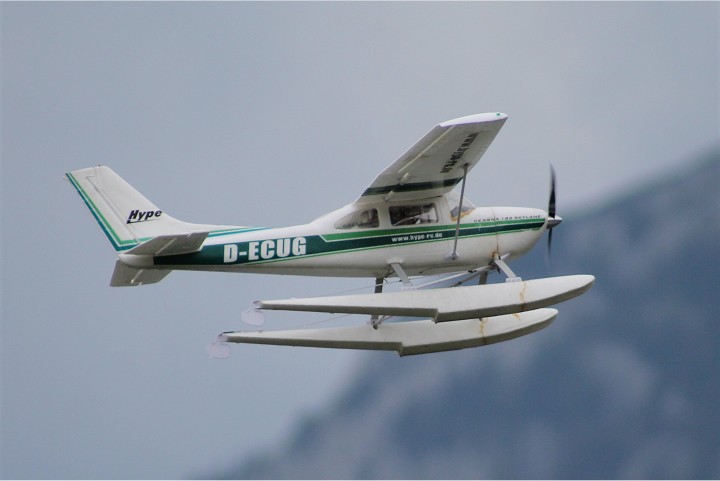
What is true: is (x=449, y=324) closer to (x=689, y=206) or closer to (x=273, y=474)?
(x=273, y=474)

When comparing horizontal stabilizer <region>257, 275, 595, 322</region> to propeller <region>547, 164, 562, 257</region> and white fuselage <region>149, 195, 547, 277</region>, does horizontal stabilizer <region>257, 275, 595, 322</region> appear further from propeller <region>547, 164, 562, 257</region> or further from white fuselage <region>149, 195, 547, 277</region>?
propeller <region>547, 164, 562, 257</region>

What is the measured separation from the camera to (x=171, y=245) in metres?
18.2

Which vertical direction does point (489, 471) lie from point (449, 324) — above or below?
below

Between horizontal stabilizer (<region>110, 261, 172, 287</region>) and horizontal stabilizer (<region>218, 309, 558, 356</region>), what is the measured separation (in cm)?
178

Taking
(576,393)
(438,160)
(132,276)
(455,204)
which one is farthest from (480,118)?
(576,393)

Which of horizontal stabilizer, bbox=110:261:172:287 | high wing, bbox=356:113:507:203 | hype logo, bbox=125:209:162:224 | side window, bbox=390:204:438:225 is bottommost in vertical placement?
horizontal stabilizer, bbox=110:261:172:287

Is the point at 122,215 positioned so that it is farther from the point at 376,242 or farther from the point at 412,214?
the point at 412,214

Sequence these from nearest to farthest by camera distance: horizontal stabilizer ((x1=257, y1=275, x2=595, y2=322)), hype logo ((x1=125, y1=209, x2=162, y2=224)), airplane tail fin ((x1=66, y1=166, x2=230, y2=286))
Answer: horizontal stabilizer ((x1=257, y1=275, x2=595, y2=322)) < airplane tail fin ((x1=66, y1=166, x2=230, y2=286)) < hype logo ((x1=125, y1=209, x2=162, y2=224))

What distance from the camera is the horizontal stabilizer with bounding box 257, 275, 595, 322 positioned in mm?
18562

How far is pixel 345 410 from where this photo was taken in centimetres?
4188

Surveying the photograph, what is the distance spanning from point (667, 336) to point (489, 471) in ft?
40.3

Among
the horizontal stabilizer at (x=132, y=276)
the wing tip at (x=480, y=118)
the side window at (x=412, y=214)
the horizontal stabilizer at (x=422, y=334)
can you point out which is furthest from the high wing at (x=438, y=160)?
the horizontal stabilizer at (x=132, y=276)

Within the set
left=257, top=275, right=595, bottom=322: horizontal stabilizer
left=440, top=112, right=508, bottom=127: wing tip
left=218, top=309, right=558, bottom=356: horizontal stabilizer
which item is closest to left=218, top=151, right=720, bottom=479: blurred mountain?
left=218, top=309, right=558, bottom=356: horizontal stabilizer

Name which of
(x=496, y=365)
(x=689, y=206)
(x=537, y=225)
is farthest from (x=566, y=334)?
(x=537, y=225)
